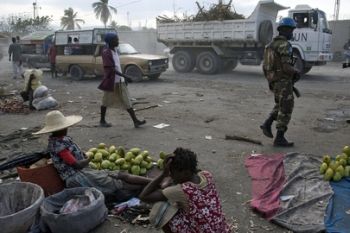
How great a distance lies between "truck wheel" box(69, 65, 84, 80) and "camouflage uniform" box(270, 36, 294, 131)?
38.3ft

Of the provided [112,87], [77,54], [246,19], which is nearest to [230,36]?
[246,19]

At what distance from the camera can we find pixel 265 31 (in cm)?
1575

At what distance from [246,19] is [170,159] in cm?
1414

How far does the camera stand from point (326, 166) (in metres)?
4.86

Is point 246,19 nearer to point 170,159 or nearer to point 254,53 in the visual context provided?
point 254,53

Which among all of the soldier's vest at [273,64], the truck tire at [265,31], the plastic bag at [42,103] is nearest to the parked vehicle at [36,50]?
the plastic bag at [42,103]

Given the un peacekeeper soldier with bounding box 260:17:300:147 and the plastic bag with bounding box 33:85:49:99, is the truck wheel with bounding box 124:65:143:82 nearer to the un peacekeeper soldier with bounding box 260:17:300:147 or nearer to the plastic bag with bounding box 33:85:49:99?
the plastic bag with bounding box 33:85:49:99

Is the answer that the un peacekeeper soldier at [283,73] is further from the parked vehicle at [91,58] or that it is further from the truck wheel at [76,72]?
the truck wheel at [76,72]

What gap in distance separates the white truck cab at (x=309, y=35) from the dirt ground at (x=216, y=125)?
1.57 m

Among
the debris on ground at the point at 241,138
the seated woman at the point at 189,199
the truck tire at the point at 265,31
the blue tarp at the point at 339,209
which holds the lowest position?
the blue tarp at the point at 339,209

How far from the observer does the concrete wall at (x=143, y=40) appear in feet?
120

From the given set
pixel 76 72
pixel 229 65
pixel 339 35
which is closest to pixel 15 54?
pixel 76 72

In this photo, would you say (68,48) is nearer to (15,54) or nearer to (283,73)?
(15,54)

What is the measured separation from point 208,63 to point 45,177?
14.2 meters
